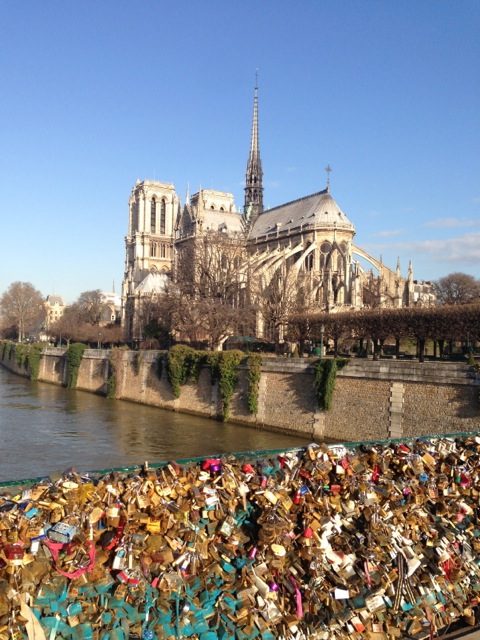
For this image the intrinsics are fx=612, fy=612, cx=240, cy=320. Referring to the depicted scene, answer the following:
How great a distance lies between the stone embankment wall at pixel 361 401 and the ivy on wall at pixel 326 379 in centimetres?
21

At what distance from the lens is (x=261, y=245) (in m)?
64.6

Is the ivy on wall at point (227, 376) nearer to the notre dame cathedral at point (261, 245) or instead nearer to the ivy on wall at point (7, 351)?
the notre dame cathedral at point (261, 245)

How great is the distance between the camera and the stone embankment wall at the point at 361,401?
683 inches

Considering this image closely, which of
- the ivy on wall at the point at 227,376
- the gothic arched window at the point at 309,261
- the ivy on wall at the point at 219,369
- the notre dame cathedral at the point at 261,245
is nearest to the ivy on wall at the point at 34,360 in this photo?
the notre dame cathedral at the point at 261,245

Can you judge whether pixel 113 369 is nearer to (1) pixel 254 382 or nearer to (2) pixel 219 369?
(2) pixel 219 369

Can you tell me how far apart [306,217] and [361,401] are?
40.3 m

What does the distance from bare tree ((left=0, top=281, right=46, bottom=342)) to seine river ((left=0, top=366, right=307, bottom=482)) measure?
51.6 meters

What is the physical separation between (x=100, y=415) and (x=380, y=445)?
72.3 ft

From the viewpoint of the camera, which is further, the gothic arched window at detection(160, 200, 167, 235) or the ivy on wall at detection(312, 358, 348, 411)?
the gothic arched window at detection(160, 200, 167, 235)

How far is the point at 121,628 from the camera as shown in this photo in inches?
216

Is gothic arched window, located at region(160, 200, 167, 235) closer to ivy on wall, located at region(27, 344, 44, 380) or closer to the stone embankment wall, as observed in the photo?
ivy on wall, located at region(27, 344, 44, 380)

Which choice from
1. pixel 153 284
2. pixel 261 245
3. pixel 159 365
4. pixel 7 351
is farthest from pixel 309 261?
pixel 7 351

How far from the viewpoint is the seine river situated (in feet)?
57.8

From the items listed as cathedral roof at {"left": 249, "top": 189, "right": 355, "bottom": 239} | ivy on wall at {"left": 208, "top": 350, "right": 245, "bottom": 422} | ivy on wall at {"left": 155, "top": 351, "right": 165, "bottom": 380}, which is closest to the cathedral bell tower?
cathedral roof at {"left": 249, "top": 189, "right": 355, "bottom": 239}
